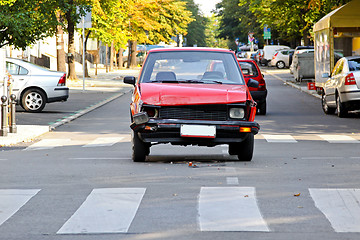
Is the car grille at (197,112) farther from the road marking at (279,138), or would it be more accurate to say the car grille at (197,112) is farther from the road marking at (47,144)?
the road marking at (279,138)

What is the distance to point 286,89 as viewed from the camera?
131ft

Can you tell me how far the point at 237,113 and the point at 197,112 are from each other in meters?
0.53

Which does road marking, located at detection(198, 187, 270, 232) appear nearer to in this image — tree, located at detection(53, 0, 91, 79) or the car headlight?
the car headlight

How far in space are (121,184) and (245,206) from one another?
2.02 m

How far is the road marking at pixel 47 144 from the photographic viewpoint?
1545 cm

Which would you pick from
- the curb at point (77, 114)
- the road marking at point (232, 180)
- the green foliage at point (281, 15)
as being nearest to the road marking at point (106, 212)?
the road marking at point (232, 180)

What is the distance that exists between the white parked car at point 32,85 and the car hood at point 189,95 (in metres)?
13.3

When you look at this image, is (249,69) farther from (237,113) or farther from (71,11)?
(71,11)

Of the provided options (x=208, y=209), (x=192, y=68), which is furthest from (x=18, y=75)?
(x=208, y=209)

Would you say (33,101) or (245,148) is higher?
(33,101)

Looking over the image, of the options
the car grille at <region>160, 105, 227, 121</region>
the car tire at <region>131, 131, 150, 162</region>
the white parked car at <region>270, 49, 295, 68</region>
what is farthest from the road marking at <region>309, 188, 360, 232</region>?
the white parked car at <region>270, 49, 295, 68</region>

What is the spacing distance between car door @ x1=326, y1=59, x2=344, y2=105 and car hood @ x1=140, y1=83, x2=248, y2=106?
11593 mm

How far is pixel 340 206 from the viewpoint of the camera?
775 cm

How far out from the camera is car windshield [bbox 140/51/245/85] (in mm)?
12047
